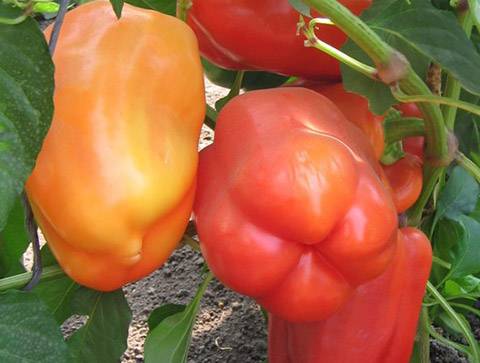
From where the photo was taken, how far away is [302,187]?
76 cm

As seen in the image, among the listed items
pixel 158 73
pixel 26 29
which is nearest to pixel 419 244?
pixel 158 73

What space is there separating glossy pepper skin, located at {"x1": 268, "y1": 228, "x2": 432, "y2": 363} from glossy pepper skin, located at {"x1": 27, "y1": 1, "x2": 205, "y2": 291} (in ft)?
0.89

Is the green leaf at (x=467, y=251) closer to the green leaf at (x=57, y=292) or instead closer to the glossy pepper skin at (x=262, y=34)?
the glossy pepper skin at (x=262, y=34)

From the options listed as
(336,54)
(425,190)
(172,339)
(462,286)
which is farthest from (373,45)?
(462,286)

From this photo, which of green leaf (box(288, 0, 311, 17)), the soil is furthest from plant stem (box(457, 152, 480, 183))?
the soil

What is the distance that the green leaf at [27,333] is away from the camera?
27.7 inches

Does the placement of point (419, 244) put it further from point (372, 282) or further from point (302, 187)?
point (302, 187)

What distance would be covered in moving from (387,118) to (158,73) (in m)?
0.32

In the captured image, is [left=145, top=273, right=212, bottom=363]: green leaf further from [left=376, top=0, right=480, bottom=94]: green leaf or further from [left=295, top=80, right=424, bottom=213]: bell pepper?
[left=376, top=0, right=480, bottom=94]: green leaf

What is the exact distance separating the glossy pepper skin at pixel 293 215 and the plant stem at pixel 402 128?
13 centimetres

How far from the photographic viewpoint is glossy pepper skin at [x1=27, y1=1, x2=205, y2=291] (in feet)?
2.38

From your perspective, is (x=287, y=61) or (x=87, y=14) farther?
(x=287, y=61)

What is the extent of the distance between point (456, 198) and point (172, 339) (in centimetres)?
45

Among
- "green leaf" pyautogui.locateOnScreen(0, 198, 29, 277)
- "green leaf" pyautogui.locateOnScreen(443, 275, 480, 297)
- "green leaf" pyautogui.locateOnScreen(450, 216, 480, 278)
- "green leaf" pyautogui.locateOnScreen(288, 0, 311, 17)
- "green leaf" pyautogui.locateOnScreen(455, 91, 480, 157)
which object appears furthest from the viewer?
"green leaf" pyautogui.locateOnScreen(443, 275, 480, 297)
